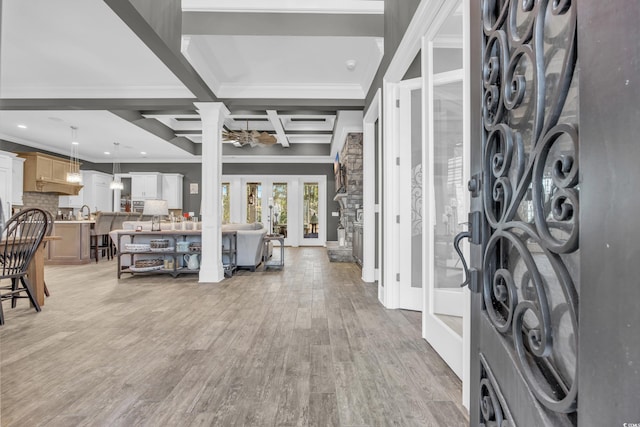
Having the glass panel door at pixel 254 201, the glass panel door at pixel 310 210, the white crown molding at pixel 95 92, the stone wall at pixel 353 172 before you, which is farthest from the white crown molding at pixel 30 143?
the stone wall at pixel 353 172

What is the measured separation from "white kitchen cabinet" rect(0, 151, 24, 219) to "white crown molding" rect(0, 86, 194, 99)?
3078 mm

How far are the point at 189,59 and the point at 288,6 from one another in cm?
141

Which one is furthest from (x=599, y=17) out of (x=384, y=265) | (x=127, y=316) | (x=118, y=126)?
(x=118, y=126)

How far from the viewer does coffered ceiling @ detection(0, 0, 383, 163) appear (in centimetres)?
315

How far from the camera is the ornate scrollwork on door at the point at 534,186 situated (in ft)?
1.67

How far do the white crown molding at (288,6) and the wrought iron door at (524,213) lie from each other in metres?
2.68

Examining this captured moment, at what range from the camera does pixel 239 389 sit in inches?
69.5

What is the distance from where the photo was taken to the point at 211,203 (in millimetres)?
4777

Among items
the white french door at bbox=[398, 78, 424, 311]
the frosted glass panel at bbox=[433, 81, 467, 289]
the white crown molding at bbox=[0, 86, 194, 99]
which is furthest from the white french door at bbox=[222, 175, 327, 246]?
the frosted glass panel at bbox=[433, 81, 467, 289]

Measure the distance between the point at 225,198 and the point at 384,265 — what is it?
8.22 meters

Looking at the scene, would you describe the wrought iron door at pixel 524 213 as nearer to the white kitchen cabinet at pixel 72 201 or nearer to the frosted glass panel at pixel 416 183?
the frosted glass panel at pixel 416 183

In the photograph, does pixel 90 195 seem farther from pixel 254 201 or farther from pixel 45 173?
pixel 254 201

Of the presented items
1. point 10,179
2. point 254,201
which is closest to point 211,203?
point 10,179

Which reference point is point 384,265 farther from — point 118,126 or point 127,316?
point 118,126
